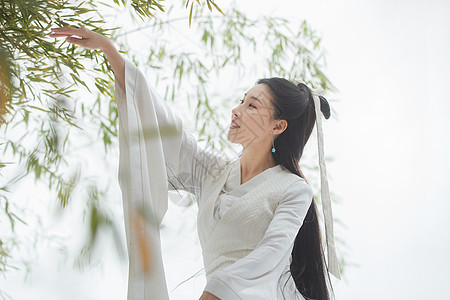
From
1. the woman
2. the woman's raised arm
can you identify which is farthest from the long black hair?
the woman's raised arm

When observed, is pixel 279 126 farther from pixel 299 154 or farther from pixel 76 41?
pixel 76 41

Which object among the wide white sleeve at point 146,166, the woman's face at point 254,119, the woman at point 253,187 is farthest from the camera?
the woman's face at point 254,119

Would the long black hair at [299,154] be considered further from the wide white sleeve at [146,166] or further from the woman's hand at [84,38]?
the woman's hand at [84,38]

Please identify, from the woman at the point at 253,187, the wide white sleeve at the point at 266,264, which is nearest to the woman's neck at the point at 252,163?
the woman at the point at 253,187

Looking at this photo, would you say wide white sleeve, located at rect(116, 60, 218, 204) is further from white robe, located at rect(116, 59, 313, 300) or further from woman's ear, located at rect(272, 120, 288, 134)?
woman's ear, located at rect(272, 120, 288, 134)

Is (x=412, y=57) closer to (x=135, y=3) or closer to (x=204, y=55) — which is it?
(x=204, y=55)

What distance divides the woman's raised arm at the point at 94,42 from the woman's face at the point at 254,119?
0.90ft

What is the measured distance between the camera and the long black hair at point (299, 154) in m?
1.11

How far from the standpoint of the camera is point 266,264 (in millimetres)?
915

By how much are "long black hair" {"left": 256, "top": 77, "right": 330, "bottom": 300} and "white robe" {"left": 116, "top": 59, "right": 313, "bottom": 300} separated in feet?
0.16

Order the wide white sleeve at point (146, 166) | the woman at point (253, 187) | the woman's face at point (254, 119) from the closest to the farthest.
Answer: the wide white sleeve at point (146, 166) < the woman at point (253, 187) < the woman's face at point (254, 119)

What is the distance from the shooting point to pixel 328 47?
2113 millimetres

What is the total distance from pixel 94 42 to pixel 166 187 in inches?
11.4

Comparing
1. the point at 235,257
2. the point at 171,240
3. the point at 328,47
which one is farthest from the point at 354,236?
the point at 171,240
